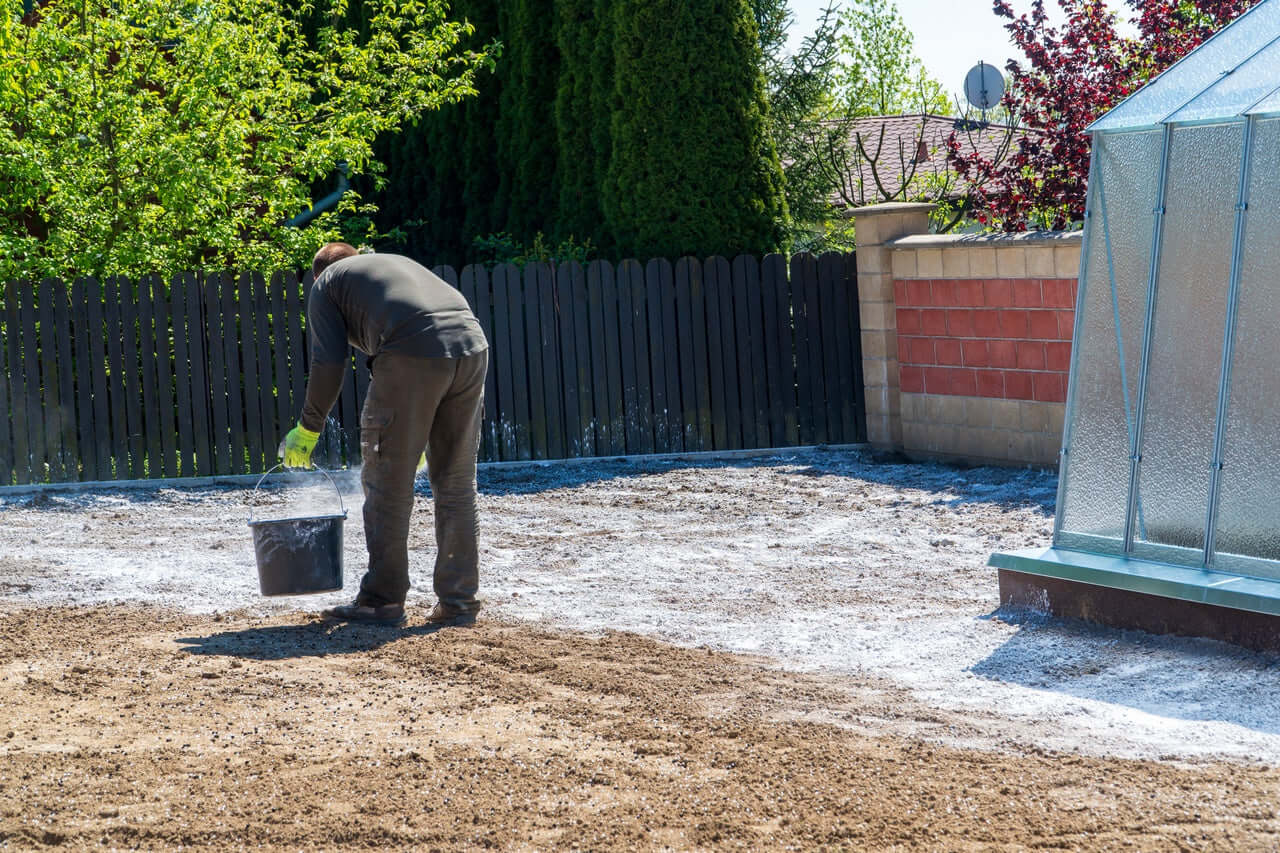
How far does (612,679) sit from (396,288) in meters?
1.96

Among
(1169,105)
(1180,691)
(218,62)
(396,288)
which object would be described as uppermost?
(218,62)

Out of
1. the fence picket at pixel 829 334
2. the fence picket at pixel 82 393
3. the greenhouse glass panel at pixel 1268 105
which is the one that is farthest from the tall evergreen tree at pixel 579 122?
the greenhouse glass panel at pixel 1268 105

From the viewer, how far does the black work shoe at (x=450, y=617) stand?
21.8 feet

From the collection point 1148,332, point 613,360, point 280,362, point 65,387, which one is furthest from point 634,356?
point 1148,332

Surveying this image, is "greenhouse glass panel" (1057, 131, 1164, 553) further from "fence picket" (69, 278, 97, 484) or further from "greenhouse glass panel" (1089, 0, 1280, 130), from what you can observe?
"fence picket" (69, 278, 97, 484)

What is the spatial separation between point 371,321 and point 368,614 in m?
1.32

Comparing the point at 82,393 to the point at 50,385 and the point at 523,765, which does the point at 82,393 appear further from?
the point at 523,765

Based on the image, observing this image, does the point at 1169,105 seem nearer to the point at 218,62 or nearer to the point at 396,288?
the point at 396,288

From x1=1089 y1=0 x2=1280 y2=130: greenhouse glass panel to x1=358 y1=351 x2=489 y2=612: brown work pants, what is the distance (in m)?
3.09

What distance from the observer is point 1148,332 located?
21.5ft

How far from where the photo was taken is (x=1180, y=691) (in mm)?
5332

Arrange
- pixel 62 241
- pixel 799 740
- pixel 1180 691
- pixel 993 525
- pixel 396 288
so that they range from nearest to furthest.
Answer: pixel 799 740 < pixel 1180 691 < pixel 396 288 < pixel 993 525 < pixel 62 241

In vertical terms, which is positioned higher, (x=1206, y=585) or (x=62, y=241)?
(x=62, y=241)

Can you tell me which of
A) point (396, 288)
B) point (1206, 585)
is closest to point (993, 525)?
point (1206, 585)
